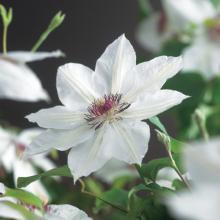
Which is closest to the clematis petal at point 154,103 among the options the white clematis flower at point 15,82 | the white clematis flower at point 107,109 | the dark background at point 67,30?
the white clematis flower at point 107,109

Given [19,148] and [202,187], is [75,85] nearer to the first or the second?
[202,187]

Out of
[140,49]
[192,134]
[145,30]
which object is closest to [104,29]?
[140,49]

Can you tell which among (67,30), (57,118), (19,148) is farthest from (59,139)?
(67,30)

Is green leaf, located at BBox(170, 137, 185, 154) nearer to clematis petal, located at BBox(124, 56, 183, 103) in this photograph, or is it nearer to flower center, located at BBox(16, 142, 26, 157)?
clematis petal, located at BBox(124, 56, 183, 103)

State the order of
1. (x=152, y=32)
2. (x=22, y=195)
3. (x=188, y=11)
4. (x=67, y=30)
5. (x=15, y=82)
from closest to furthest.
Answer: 1. (x=22, y=195)
2. (x=15, y=82)
3. (x=188, y=11)
4. (x=152, y=32)
5. (x=67, y=30)

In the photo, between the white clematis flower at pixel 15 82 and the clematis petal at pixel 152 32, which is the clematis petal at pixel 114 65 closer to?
the white clematis flower at pixel 15 82

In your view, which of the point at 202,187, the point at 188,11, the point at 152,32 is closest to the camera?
the point at 202,187

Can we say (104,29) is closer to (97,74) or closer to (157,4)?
(157,4)
